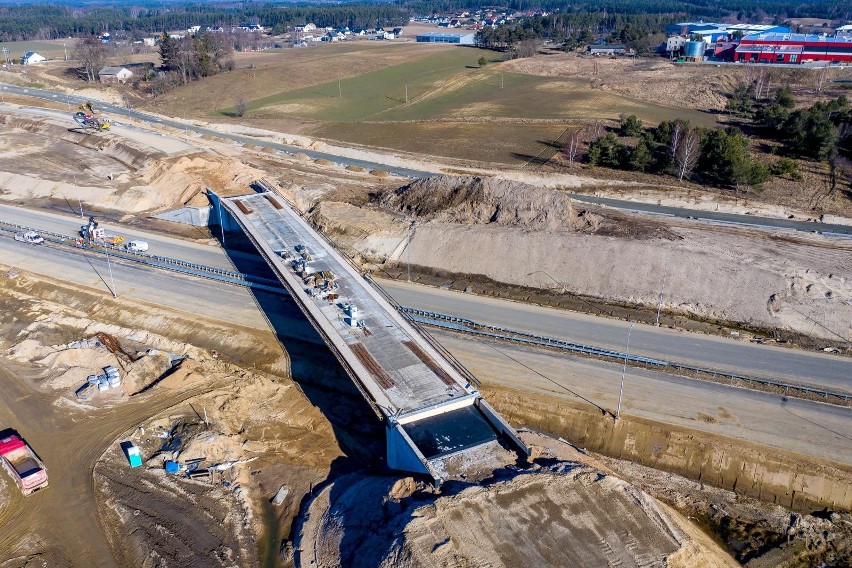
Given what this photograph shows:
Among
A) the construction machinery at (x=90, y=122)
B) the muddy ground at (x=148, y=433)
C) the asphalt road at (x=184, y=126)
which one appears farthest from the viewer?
the construction machinery at (x=90, y=122)

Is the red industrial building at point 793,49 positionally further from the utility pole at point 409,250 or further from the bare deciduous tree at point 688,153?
the utility pole at point 409,250

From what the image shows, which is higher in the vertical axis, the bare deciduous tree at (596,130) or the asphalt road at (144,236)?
the bare deciduous tree at (596,130)

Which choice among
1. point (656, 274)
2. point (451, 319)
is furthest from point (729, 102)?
point (451, 319)

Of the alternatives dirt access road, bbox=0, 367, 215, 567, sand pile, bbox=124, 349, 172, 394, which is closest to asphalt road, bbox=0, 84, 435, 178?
sand pile, bbox=124, 349, 172, 394

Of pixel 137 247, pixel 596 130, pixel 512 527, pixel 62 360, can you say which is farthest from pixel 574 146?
pixel 512 527

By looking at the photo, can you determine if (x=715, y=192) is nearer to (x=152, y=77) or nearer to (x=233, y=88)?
(x=233, y=88)

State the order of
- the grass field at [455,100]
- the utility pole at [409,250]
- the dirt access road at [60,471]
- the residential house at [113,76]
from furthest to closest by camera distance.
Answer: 1. the residential house at [113,76]
2. the grass field at [455,100]
3. the utility pole at [409,250]
4. the dirt access road at [60,471]

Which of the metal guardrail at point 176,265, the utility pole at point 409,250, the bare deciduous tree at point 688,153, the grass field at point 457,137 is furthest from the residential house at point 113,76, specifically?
the bare deciduous tree at point 688,153
